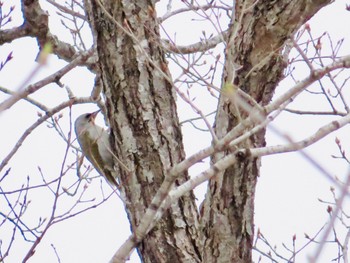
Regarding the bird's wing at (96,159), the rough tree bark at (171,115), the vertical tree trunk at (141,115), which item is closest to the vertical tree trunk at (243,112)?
the rough tree bark at (171,115)

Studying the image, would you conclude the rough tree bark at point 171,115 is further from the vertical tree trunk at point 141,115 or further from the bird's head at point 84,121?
the bird's head at point 84,121

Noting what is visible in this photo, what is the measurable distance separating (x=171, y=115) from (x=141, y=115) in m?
0.14

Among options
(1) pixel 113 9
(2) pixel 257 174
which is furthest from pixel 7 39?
(2) pixel 257 174

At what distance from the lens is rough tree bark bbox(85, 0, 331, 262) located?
8.87 ft

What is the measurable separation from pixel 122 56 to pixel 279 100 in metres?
1.17

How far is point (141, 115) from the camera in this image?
2.74 metres

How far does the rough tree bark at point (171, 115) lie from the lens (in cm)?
271

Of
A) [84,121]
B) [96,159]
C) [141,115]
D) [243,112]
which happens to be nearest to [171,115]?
[141,115]

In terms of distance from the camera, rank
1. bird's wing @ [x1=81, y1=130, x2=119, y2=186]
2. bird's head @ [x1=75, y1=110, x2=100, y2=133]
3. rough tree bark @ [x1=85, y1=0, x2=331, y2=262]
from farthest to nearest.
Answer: bird's head @ [x1=75, y1=110, x2=100, y2=133], bird's wing @ [x1=81, y1=130, x2=119, y2=186], rough tree bark @ [x1=85, y1=0, x2=331, y2=262]

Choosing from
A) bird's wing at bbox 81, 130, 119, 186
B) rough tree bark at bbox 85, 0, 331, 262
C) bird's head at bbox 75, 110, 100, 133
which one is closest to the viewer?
rough tree bark at bbox 85, 0, 331, 262

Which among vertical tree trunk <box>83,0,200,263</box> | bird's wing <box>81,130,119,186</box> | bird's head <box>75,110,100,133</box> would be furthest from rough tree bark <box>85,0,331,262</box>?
bird's head <box>75,110,100,133</box>

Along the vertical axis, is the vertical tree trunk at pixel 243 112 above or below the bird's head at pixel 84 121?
below

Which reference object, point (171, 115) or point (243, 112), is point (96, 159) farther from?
point (243, 112)

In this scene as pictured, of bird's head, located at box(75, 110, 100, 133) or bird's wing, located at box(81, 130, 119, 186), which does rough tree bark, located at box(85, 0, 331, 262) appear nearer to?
bird's wing, located at box(81, 130, 119, 186)
